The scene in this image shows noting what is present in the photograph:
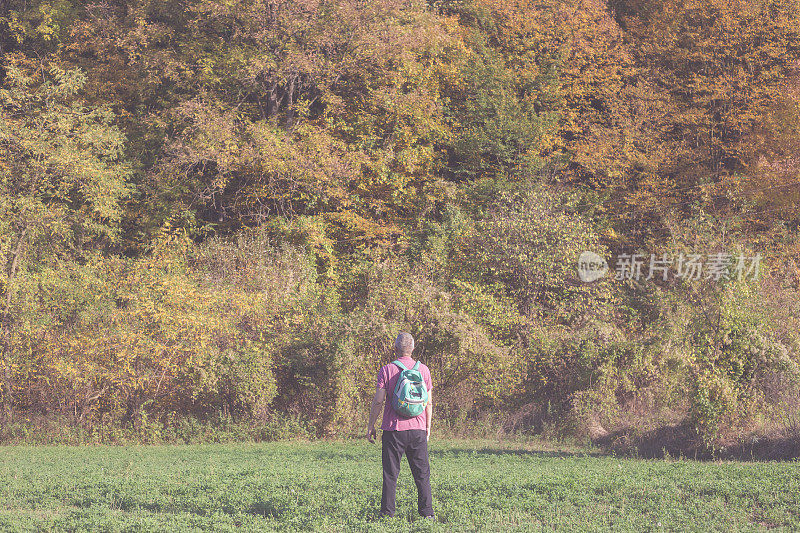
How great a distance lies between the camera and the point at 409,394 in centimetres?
874

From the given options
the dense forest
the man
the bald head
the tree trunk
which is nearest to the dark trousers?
the man

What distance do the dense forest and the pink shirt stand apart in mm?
9082

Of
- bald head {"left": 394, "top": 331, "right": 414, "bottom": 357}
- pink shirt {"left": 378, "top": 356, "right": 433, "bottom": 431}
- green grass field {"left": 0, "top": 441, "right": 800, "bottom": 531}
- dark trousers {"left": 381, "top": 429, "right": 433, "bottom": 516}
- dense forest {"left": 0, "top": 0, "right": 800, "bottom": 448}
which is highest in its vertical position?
dense forest {"left": 0, "top": 0, "right": 800, "bottom": 448}

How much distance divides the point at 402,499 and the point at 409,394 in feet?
6.00

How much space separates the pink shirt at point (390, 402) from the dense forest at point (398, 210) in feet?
29.8

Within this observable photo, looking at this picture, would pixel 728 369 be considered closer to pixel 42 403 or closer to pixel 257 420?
pixel 257 420

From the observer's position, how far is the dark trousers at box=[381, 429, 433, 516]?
28.8ft

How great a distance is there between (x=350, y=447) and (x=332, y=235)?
1361 cm

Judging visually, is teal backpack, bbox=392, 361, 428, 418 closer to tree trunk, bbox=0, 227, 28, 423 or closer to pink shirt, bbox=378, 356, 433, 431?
pink shirt, bbox=378, 356, 433, 431

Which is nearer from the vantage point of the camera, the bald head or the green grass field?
the bald head

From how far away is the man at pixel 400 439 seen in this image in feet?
28.8

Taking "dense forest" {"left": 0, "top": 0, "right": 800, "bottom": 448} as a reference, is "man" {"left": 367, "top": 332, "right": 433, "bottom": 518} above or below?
below

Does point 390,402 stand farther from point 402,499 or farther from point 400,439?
point 402,499

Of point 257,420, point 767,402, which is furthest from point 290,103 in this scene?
point 767,402
